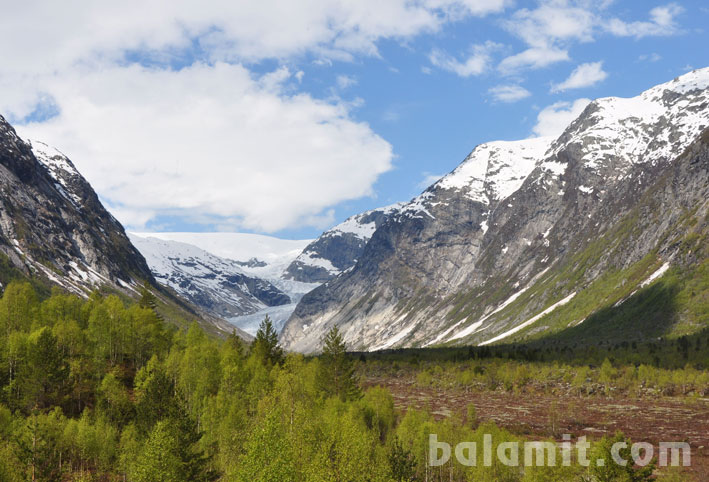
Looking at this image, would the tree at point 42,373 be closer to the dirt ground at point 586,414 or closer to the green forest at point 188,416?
the green forest at point 188,416

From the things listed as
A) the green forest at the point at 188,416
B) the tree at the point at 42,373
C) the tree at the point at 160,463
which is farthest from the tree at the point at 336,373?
the tree at the point at 42,373

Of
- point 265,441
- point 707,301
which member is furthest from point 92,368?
point 707,301

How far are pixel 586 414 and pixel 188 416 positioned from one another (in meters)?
81.5

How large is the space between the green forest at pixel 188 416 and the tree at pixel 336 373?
19 centimetres

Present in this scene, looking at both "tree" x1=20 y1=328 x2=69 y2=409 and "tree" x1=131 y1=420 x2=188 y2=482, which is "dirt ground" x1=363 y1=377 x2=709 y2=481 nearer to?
"tree" x1=131 y1=420 x2=188 y2=482

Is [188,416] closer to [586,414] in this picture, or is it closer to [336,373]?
[336,373]

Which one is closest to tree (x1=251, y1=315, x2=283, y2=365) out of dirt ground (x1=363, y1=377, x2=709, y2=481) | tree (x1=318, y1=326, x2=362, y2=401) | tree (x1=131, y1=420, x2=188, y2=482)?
tree (x1=318, y1=326, x2=362, y2=401)

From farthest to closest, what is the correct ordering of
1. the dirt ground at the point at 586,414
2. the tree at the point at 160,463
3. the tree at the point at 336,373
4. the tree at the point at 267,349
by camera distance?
the tree at the point at 267,349, the tree at the point at 336,373, the dirt ground at the point at 586,414, the tree at the point at 160,463

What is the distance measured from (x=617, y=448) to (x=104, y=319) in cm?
8283

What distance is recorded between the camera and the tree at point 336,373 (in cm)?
8662

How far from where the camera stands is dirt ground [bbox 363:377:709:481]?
85.8 metres

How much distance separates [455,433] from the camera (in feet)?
235

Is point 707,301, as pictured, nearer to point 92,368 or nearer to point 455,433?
point 455,433

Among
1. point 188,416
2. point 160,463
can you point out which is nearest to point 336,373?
point 188,416
